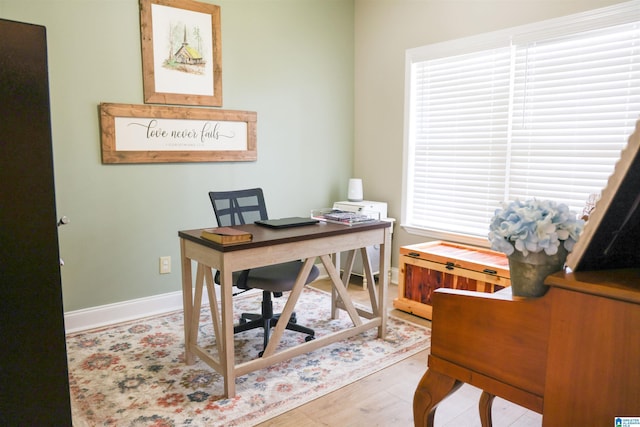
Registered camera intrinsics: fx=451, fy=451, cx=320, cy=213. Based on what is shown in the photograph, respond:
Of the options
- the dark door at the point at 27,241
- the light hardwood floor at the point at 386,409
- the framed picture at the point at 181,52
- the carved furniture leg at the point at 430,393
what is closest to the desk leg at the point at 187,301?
the light hardwood floor at the point at 386,409

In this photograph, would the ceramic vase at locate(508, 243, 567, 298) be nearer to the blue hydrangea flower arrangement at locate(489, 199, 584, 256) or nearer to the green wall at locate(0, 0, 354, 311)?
the blue hydrangea flower arrangement at locate(489, 199, 584, 256)

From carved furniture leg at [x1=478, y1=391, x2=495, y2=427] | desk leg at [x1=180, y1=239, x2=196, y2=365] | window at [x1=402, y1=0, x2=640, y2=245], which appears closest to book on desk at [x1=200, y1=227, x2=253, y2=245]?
desk leg at [x1=180, y1=239, x2=196, y2=365]

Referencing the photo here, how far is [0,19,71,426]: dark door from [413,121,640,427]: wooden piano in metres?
1.11

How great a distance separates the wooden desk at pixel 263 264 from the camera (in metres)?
2.15

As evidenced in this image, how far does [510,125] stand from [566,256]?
2.42 m

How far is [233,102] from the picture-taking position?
11.8 feet

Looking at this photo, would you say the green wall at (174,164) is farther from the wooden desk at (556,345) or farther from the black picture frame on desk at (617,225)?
the black picture frame on desk at (617,225)

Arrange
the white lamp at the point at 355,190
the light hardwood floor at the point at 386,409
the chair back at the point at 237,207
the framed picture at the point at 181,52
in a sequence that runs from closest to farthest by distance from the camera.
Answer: the light hardwood floor at the point at 386,409, the chair back at the point at 237,207, the framed picture at the point at 181,52, the white lamp at the point at 355,190

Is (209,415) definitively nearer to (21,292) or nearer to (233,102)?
(21,292)

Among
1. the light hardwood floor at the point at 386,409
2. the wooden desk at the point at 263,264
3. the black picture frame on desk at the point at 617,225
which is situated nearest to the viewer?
the black picture frame on desk at the point at 617,225

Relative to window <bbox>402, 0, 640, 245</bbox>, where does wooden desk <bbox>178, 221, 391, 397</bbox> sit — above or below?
below

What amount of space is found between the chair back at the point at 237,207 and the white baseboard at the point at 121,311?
98cm

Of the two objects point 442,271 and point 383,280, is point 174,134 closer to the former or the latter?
point 383,280

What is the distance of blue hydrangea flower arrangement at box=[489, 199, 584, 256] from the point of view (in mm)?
1124
